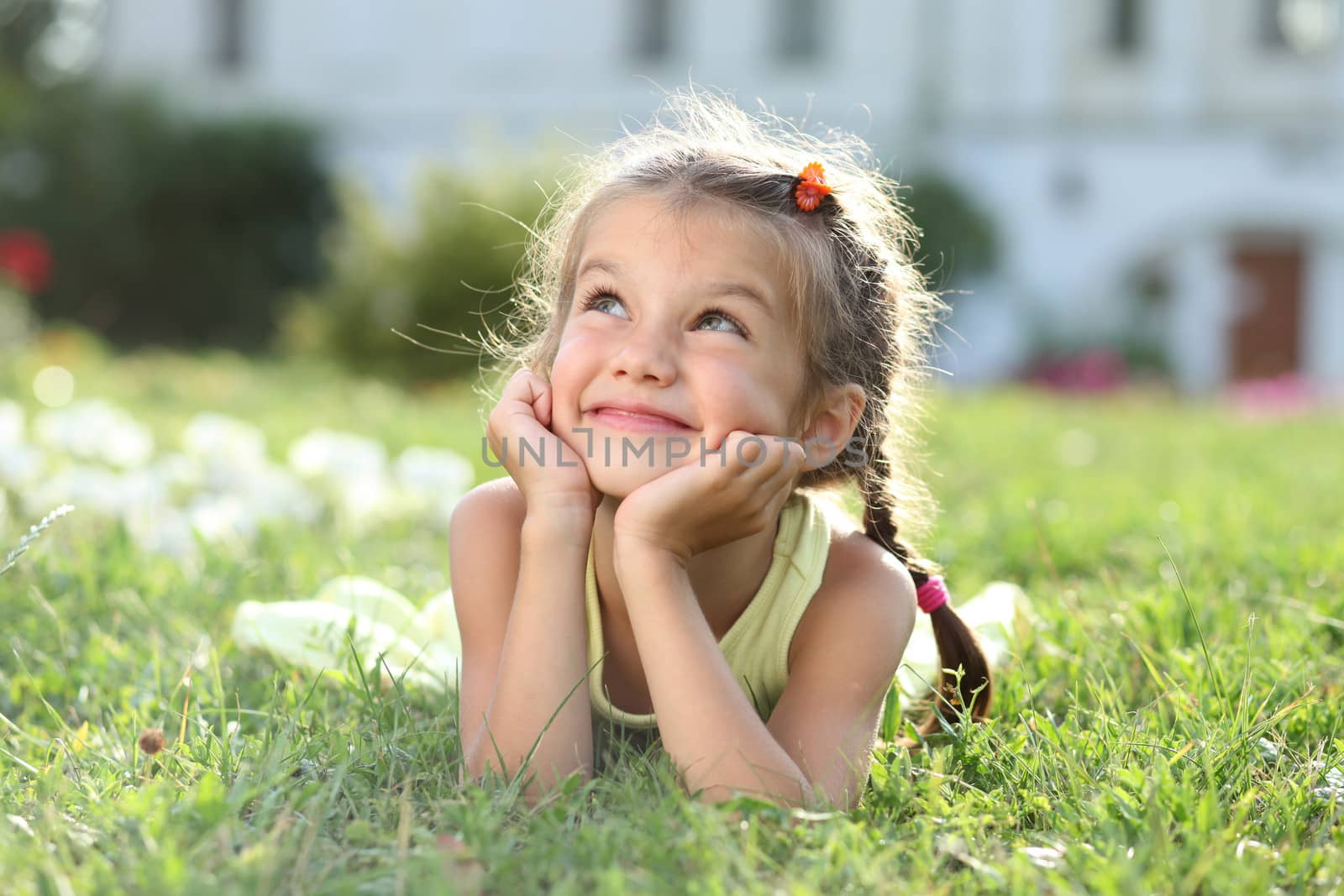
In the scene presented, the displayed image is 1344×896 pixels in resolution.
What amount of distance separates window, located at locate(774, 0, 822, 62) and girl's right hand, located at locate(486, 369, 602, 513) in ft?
47.0

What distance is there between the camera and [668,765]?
1.74 metres

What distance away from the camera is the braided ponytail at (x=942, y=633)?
2145mm

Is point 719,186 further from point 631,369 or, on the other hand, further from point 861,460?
point 861,460

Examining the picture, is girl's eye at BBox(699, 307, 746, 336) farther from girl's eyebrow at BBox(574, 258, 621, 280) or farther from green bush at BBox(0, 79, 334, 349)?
green bush at BBox(0, 79, 334, 349)

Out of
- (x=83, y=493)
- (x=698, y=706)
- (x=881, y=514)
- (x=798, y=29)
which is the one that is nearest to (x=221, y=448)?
(x=83, y=493)

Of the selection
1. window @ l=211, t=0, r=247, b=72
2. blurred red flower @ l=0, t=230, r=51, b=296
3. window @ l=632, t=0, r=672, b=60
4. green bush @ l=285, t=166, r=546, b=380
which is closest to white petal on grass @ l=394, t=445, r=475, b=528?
green bush @ l=285, t=166, r=546, b=380

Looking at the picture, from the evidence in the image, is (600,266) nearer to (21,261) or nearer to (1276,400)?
(21,261)

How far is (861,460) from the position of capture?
223 centimetres

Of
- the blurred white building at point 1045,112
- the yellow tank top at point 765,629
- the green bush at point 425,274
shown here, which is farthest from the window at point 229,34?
the yellow tank top at point 765,629

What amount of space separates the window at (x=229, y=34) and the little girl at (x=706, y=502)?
52.7 ft

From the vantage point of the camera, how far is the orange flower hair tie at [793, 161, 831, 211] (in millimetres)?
2035

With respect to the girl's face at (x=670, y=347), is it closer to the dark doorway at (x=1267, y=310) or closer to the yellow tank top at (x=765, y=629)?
the yellow tank top at (x=765, y=629)

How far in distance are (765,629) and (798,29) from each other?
572 inches

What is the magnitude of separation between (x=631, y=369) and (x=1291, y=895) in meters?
1.03
